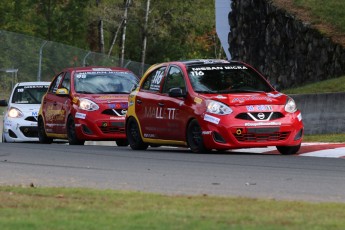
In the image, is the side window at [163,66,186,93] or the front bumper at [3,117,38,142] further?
the front bumper at [3,117,38,142]

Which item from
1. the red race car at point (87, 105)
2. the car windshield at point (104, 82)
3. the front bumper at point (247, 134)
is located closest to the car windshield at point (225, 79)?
the front bumper at point (247, 134)

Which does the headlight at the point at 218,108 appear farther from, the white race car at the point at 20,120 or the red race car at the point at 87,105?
the white race car at the point at 20,120

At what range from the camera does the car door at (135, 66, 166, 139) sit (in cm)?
1883

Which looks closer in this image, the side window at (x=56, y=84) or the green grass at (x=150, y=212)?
the green grass at (x=150, y=212)

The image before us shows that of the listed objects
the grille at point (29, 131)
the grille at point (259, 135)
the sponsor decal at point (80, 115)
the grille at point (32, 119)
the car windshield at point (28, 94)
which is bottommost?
the grille at point (29, 131)

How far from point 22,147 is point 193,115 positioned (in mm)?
4013

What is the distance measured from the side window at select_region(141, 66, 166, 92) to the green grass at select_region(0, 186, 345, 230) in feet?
26.8

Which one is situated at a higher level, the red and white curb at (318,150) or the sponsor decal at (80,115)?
the red and white curb at (318,150)

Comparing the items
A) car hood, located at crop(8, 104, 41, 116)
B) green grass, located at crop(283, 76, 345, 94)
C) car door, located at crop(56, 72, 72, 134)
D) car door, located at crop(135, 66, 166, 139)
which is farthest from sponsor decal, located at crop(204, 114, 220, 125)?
car hood, located at crop(8, 104, 41, 116)

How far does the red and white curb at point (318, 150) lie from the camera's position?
17344mm

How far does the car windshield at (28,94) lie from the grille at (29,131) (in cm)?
103

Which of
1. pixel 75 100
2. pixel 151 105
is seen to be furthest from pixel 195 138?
pixel 75 100

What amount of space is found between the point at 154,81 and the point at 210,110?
7.89 feet

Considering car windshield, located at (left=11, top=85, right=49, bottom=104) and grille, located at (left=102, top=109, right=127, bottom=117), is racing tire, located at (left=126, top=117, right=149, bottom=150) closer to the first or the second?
grille, located at (left=102, top=109, right=127, bottom=117)
